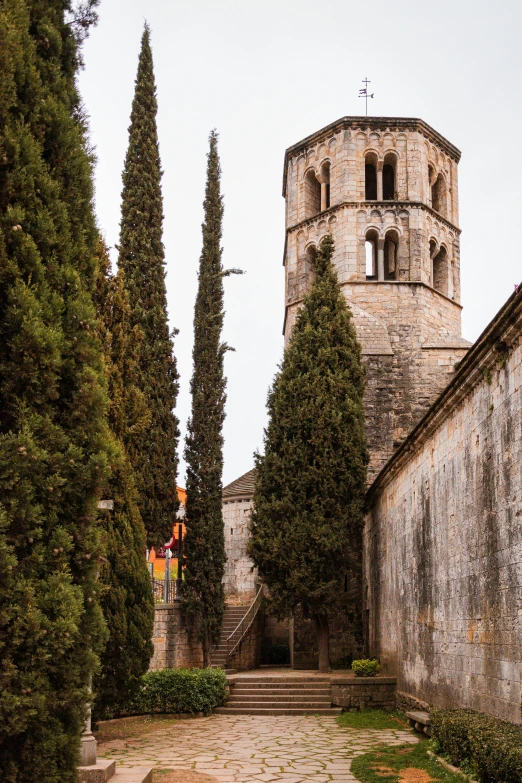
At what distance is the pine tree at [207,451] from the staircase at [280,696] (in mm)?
2076

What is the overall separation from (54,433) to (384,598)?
1148cm

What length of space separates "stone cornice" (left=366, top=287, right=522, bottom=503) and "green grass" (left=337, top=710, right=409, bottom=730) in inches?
168

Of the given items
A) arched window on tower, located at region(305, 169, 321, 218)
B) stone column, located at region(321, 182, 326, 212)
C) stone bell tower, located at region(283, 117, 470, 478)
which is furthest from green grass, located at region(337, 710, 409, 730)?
arched window on tower, located at region(305, 169, 321, 218)

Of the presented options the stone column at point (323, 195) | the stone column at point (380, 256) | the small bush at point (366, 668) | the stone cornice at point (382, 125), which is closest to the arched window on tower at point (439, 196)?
the stone cornice at point (382, 125)

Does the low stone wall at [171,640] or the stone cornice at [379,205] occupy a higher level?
the stone cornice at [379,205]

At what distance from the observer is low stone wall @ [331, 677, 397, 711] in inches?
551

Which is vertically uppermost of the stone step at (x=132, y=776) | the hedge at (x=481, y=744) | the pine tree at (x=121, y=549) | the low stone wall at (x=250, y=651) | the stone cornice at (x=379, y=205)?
the stone cornice at (x=379, y=205)

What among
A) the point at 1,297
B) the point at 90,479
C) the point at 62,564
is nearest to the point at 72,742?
the point at 62,564

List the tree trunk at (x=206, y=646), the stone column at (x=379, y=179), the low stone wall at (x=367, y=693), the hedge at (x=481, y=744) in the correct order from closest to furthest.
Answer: the hedge at (x=481, y=744)
the low stone wall at (x=367, y=693)
the tree trunk at (x=206, y=646)
the stone column at (x=379, y=179)

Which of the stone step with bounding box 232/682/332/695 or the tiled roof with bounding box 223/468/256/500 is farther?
the tiled roof with bounding box 223/468/256/500

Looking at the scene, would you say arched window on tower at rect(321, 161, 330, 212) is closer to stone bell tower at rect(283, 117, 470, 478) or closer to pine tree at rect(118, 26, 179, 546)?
stone bell tower at rect(283, 117, 470, 478)

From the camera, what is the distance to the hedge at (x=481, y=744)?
6121 mm

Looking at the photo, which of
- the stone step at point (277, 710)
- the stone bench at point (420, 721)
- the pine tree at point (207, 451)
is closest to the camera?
the stone bench at point (420, 721)

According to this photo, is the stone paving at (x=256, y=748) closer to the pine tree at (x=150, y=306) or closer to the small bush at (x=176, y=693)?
the small bush at (x=176, y=693)
